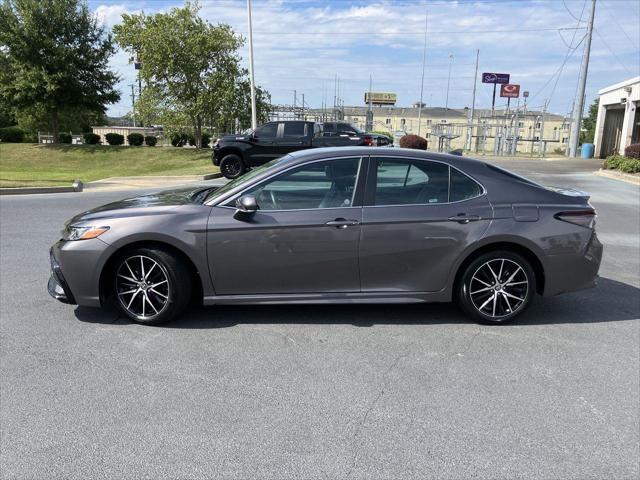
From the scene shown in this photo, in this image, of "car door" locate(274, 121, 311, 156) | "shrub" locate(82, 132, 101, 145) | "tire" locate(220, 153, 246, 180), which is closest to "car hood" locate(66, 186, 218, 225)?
"tire" locate(220, 153, 246, 180)

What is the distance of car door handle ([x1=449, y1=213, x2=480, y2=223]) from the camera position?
4.61 metres

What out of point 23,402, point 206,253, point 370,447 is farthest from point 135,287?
point 370,447

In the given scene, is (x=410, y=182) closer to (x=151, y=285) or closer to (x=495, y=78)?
(x=151, y=285)

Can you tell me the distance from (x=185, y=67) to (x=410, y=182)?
2600 cm

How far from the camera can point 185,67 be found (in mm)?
28016

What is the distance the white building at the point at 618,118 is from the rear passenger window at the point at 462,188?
1254 inches

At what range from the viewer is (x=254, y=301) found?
464 cm

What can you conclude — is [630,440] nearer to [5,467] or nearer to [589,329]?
[589,329]

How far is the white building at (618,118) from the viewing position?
108ft

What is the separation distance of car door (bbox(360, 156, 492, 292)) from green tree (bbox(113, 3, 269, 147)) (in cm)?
Result: 2476

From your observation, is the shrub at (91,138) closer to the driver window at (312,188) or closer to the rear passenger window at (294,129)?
the rear passenger window at (294,129)

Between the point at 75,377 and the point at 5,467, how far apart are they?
38.8 inches

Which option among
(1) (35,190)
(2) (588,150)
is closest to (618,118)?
(2) (588,150)

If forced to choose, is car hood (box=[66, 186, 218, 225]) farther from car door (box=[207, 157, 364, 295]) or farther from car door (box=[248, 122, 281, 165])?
car door (box=[248, 122, 281, 165])
